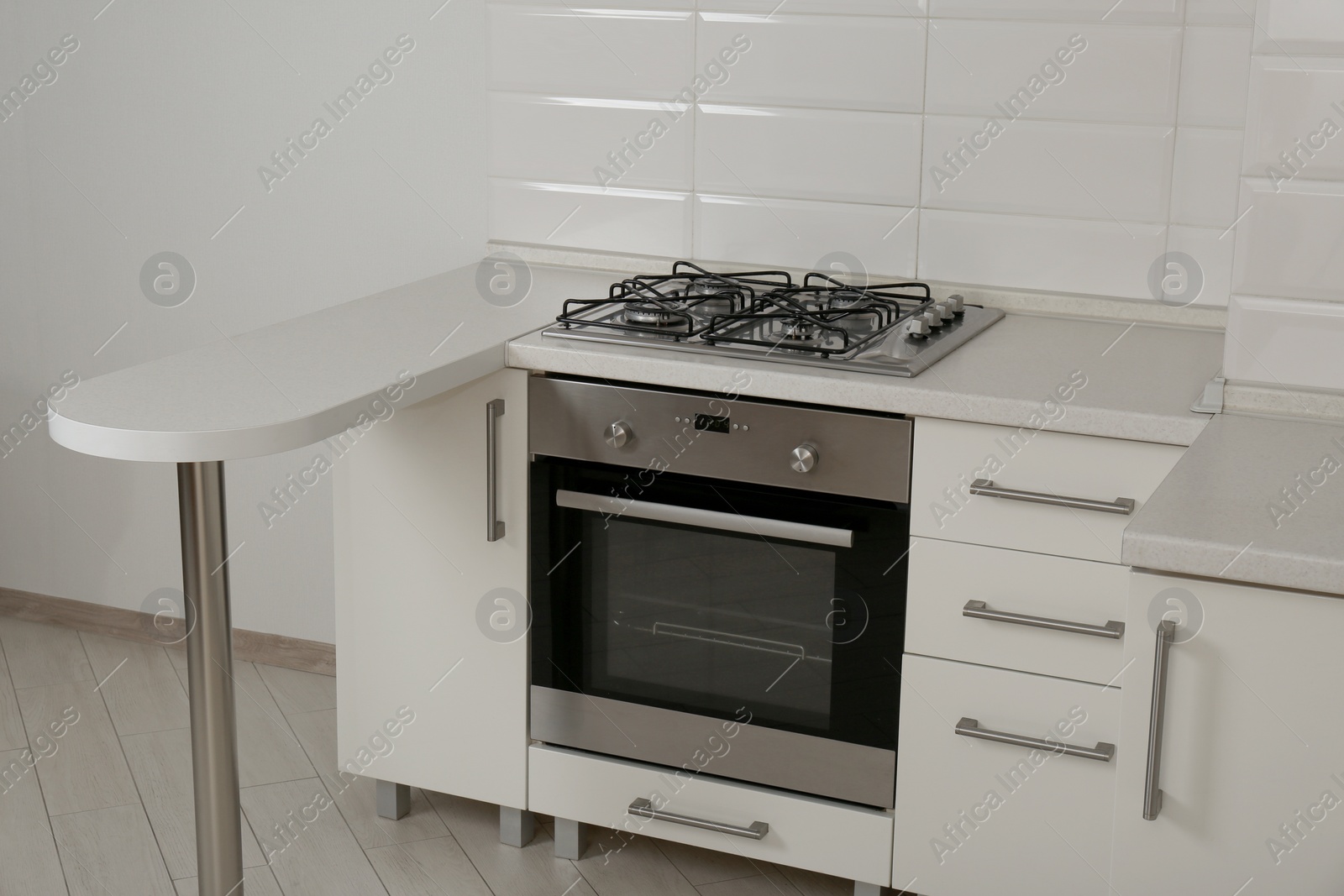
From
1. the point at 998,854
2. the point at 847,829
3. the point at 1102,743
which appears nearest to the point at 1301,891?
the point at 1102,743

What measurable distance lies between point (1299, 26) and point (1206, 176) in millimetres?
560

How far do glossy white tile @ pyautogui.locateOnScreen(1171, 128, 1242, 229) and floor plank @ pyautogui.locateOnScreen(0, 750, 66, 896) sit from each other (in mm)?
2267

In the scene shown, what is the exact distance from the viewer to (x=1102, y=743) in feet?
6.54

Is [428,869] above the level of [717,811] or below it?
below

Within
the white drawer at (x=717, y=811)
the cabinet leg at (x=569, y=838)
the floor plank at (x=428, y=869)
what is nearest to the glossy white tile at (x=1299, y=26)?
the white drawer at (x=717, y=811)

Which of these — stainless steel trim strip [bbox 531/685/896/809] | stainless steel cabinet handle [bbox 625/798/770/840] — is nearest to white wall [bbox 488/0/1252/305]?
stainless steel trim strip [bbox 531/685/896/809]

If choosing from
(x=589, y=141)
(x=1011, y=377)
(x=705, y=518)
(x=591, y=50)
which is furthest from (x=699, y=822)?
(x=591, y=50)

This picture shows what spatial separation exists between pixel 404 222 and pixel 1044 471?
154 cm

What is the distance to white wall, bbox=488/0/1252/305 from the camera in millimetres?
2299

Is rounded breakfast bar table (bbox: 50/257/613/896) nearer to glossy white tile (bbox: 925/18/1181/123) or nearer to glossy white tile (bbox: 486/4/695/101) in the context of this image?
glossy white tile (bbox: 486/4/695/101)

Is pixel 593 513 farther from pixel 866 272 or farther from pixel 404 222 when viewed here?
pixel 404 222

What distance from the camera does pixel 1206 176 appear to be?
2.29 m

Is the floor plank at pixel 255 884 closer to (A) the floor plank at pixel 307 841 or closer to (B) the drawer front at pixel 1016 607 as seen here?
(A) the floor plank at pixel 307 841

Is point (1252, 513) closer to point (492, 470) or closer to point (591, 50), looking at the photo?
point (492, 470)
